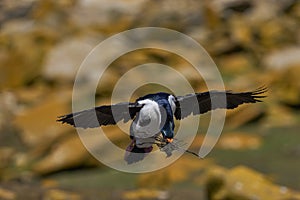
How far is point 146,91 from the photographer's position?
22.1 metres

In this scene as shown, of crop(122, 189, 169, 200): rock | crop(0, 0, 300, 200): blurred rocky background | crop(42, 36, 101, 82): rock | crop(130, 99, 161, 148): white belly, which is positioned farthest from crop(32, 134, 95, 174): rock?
crop(130, 99, 161, 148): white belly

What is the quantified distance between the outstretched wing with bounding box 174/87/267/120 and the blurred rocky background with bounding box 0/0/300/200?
645 cm

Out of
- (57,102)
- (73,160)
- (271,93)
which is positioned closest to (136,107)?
(73,160)

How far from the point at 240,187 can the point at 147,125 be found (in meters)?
7.99

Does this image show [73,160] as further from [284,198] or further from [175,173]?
[284,198]

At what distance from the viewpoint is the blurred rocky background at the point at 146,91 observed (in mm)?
15398

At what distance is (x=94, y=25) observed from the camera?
107ft

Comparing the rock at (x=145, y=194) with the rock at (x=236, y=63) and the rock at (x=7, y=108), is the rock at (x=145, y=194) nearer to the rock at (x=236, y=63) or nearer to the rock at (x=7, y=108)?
the rock at (x=7, y=108)

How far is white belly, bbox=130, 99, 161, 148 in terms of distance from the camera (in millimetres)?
5683

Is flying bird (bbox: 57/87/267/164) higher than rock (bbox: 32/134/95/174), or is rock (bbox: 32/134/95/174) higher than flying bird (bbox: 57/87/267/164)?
rock (bbox: 32/134/95/174)

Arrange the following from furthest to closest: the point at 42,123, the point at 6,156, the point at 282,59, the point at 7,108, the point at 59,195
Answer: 1. the point at 282,59
2. the point at 7,108
3. the point at 42,123
4. the point at 6,156
5. the point at 59,195

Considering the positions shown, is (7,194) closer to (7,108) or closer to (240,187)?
(240,187)

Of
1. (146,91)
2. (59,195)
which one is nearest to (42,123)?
(146,91)

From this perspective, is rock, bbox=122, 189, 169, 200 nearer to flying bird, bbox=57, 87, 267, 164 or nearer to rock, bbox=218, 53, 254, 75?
flying bird, bbox=57, 87, 267, 164
